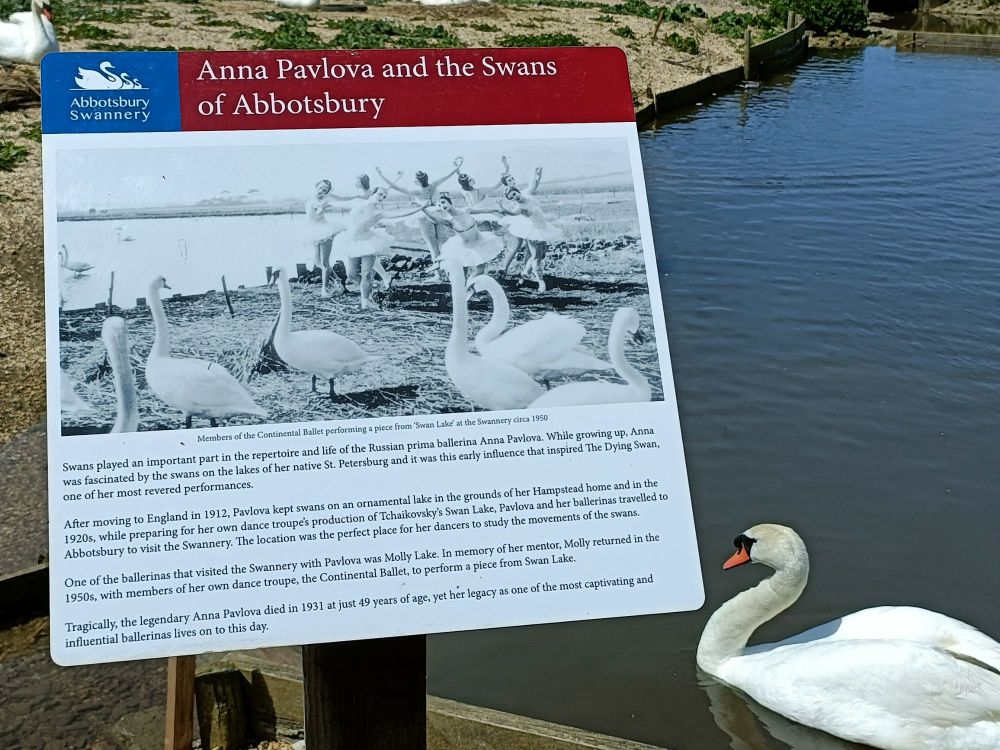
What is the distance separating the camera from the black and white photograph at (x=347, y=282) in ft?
8.52

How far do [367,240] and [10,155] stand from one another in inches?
404

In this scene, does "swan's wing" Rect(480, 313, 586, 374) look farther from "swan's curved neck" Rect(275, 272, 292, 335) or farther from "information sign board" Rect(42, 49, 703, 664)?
"swan's curved neck" Rect(275, 272, 292, 335)

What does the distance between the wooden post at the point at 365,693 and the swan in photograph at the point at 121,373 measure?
2.53 ft

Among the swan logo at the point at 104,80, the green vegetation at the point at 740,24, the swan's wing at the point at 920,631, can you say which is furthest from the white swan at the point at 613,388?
the green vegetation at the point at 740,24

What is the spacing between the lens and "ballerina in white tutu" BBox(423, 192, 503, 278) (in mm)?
2811

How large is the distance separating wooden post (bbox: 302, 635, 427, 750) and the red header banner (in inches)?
52.9

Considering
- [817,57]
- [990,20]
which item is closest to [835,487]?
[817,57]

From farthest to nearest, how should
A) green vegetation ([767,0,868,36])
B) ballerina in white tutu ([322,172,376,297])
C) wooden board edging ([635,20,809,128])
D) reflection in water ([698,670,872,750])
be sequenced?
green vegetation ([767,0,868,36]), wooden board edging ([635,20,809,128]), reflection in water ([698,670,872,750]), ballerina in white tutu ([322,172,376,297])

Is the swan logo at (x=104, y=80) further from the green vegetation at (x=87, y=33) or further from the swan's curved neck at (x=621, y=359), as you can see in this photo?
the green vegetation at (x=87, y=33)

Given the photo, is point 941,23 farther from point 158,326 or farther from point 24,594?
point 158,326

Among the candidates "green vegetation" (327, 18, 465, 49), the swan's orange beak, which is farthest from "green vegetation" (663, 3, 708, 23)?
the swan's orange beak

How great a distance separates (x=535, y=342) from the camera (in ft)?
9.07

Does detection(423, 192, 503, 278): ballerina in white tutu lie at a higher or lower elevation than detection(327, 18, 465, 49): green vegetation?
lower

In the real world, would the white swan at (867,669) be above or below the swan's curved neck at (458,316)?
below
